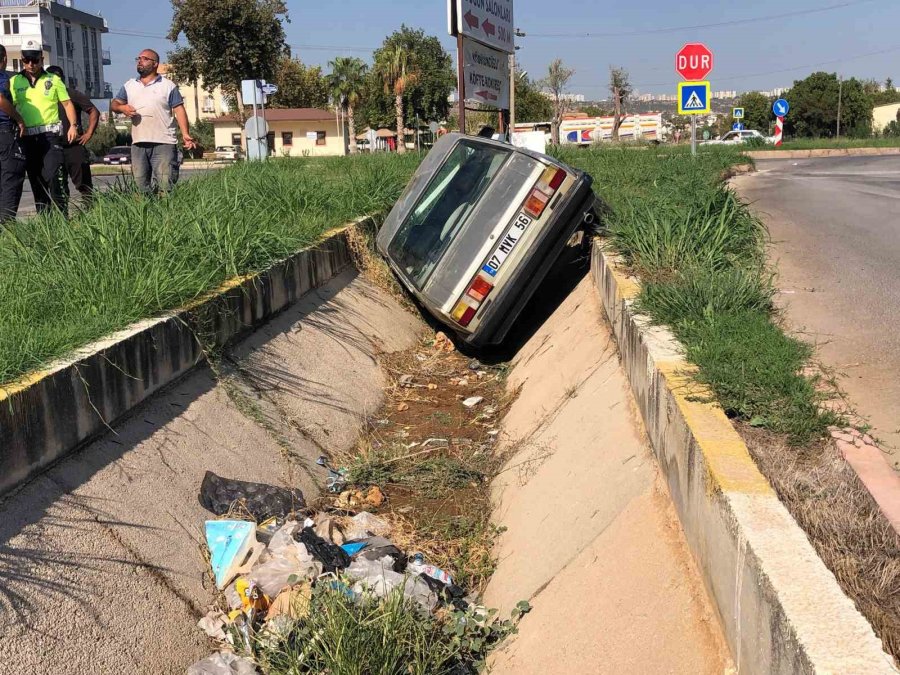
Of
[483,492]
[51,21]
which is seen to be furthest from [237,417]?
[51,21]

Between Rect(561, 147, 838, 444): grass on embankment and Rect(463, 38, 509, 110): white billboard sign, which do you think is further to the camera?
Rect(463, 38, 509, 110): white billboard sign

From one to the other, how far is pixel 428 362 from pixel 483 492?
9.48 ft

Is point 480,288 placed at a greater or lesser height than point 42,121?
lesser

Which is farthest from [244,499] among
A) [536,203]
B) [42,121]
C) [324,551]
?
[42,121]

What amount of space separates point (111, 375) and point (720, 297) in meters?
3.25

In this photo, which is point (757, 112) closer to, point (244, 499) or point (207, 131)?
point (207, 131)

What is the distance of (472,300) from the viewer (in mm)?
7672

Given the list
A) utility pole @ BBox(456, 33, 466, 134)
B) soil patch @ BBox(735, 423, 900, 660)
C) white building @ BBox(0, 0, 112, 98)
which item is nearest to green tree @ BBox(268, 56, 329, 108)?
white building @ BBox(0, 0, 112, 98)

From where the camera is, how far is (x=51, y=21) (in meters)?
85.4

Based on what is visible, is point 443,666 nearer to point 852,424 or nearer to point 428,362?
point 852,424

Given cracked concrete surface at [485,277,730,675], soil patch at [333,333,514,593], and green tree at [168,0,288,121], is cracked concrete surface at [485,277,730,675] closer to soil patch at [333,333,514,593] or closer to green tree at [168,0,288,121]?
soil patch at [333,333,514,593]

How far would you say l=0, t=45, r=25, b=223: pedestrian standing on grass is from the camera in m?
7.55

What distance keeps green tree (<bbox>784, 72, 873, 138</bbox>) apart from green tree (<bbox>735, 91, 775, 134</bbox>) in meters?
13.8

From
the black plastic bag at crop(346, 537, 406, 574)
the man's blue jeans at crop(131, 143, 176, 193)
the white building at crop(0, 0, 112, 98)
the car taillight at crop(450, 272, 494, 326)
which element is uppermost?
the white building at crop(0, 0, 112, 98)
